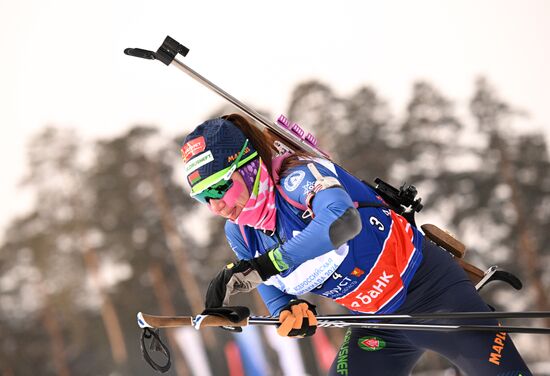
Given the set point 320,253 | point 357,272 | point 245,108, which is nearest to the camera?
point 320,253

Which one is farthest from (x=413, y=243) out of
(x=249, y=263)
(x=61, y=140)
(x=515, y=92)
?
(x=61, y=140)

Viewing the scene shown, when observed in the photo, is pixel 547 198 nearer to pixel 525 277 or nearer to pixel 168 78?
pixel 525 277

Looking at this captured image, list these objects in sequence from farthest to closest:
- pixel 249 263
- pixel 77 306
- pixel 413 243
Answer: pixel 77 306
pixel 413 243
pixel 249 263

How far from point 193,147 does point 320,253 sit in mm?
519

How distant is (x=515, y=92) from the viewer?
8.89 m

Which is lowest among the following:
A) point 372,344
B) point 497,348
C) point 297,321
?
point 497,348

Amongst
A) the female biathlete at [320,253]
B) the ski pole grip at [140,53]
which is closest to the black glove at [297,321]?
the female biathlete at [320,253]

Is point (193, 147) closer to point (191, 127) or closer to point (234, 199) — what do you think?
point (234, 199)

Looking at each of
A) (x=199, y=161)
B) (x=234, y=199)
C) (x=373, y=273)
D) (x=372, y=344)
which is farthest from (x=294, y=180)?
(x=372, y=344)

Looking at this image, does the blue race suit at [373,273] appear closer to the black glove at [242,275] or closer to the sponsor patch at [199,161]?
the black glove at [242,275]

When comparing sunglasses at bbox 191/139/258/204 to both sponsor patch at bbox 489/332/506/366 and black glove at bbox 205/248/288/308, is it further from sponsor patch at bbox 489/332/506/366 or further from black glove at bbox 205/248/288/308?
sponsor patch at bbox 489/332/506/366

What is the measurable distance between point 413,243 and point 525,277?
Result: 7360 mm

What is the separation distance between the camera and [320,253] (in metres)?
1.96

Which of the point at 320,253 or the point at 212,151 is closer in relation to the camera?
the point at 320,253
